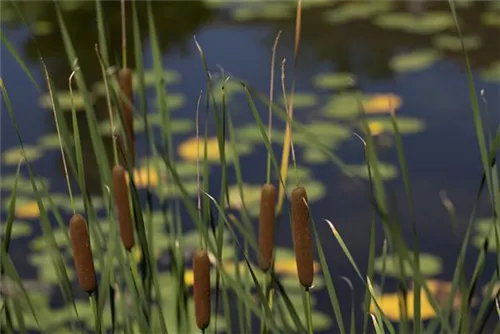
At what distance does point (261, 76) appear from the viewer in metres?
2.00

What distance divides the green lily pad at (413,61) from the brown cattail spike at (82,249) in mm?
1595

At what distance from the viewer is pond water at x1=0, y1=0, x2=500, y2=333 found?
148 cm

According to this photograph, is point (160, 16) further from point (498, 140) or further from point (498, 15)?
point (498, 140)

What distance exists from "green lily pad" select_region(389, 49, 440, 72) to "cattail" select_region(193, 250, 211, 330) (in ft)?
5.16

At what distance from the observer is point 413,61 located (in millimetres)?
2041

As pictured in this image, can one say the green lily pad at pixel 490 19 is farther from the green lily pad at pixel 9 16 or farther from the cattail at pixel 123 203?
the cattail at pixel 123 203

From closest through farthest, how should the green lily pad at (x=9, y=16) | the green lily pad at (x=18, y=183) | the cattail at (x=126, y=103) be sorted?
the cattail at (x=126, y=103) < the green lily pad at (x=18, y=183) < the green lily pad at (x=9, y=16)

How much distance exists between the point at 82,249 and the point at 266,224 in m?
0.11

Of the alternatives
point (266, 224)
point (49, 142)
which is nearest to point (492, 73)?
point (49, 142)

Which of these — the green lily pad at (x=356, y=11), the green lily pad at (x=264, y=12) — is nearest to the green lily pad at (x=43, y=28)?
the green lily pad at (x=264, y=12)

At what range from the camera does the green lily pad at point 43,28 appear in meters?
2.35

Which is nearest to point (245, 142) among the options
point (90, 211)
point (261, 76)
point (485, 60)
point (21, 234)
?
point (261, 76)

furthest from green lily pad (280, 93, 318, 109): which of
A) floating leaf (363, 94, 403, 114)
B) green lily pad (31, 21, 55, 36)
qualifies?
green lily pad (31, 21, 55, 36)

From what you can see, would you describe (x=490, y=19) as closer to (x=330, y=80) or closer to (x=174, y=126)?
(x=330, y=80)
